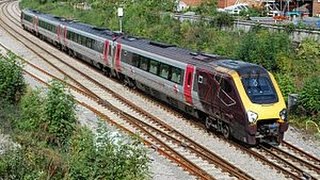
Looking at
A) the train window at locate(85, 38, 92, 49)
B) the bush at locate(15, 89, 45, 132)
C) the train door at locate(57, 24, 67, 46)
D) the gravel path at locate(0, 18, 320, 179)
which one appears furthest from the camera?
the train door at locate(57, 24, 67, 46)

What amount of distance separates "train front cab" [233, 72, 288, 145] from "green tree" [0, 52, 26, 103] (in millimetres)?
9360

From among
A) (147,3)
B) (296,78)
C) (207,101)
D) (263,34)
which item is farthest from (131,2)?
(207,101)

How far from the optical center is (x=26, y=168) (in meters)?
13.8

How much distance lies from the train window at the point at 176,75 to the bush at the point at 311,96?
14.6 feet

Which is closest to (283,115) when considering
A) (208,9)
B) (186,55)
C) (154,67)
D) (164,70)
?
(186,55)

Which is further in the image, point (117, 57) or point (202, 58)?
point (117, 57)

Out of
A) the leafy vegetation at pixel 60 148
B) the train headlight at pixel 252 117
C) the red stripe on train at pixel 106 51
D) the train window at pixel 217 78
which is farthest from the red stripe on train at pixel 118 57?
the train headlight at pixel 252 117

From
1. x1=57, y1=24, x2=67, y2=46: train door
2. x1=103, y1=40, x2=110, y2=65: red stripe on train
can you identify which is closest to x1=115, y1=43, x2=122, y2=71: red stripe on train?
x1=103, y1=40, x2=110, y2=65: red stripe on train

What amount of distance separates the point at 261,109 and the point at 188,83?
3861 mm

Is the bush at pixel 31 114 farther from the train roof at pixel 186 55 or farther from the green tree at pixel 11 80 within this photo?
the train roof at pixel 186 55

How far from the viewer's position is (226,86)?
1817 centimetres

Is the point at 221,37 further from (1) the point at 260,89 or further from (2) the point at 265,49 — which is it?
(1) the point at 260,89

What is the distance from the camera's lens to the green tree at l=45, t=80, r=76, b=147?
17.8m

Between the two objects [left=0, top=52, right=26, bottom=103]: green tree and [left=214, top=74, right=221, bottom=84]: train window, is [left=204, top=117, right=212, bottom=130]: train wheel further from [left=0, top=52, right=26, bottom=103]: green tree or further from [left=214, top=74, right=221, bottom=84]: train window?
[left=0, top=52, right=26, bottom=103]: green tree
